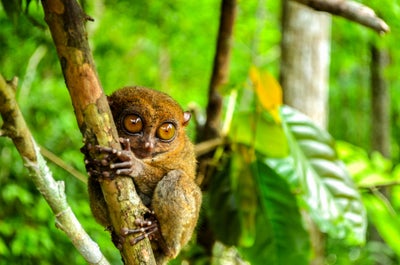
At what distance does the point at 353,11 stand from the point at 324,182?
1.43 meters

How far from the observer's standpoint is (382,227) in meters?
3.91

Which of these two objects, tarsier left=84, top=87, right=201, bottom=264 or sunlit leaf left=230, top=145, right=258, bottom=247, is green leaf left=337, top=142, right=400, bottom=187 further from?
tarsier left=84, top=87, right=201, bottom=264

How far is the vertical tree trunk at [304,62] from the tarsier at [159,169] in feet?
7.00

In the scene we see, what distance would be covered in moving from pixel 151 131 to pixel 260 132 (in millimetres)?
1089

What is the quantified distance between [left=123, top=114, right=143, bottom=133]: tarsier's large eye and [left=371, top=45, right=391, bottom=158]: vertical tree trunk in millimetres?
6084

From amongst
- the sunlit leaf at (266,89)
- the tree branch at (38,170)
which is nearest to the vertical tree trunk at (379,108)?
the sunlit leaf at (266,89)

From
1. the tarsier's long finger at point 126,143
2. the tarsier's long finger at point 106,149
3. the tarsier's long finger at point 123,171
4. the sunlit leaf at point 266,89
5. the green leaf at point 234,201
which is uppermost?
the tarsier's long finger at point 106,149

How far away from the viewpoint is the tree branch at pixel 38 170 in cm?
192

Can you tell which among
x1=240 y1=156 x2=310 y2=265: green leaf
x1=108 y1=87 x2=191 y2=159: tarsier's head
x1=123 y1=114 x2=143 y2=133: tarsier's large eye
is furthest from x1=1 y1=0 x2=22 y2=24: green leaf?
x1=240 y1=156 x2=310 y2=265: green leaf

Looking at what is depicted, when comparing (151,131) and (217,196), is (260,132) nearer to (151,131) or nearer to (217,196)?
(217,196)

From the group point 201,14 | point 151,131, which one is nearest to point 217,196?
point 151,131

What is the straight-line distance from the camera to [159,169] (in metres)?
2.69

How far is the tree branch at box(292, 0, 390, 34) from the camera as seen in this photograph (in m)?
2.32

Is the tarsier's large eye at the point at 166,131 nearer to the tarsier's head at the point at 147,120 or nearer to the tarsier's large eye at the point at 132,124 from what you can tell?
the tarsier's head at the point at 147,120
